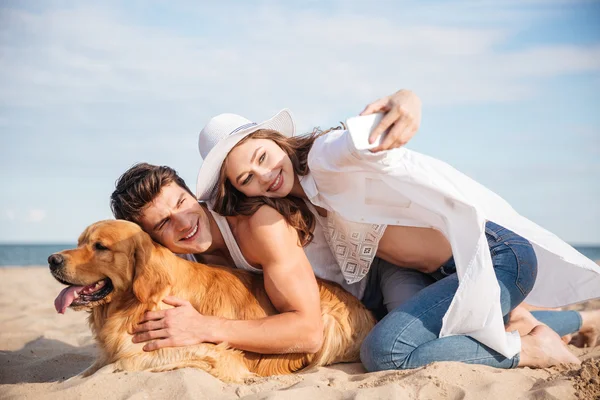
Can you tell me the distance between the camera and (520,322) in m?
4.06

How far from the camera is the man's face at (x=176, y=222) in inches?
143

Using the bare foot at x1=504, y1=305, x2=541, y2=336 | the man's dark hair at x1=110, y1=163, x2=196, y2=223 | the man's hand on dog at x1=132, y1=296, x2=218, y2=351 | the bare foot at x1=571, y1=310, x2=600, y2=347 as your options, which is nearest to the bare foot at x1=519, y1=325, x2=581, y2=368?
the bare foot at x1=504, y1=305, x2=541, y2=336

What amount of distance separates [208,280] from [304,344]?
74 centimetres

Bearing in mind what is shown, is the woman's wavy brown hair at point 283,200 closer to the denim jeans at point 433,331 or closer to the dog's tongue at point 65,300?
the denim jeans at point 433,331

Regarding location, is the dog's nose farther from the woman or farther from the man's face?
the woman

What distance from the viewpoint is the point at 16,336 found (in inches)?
209

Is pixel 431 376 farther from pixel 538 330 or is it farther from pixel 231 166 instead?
pixel 231 166

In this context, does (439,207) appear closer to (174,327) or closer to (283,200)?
(283,200)

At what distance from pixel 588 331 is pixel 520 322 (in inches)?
38.0

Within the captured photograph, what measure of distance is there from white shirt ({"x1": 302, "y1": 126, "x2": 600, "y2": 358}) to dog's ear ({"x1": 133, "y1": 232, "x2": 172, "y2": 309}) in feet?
3.34

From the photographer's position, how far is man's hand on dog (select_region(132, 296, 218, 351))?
336 centimetres

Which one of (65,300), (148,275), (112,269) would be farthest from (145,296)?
(65,300)

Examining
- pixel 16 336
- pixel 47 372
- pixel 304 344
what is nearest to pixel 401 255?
pixel 304 344

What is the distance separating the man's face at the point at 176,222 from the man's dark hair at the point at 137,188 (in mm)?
43
